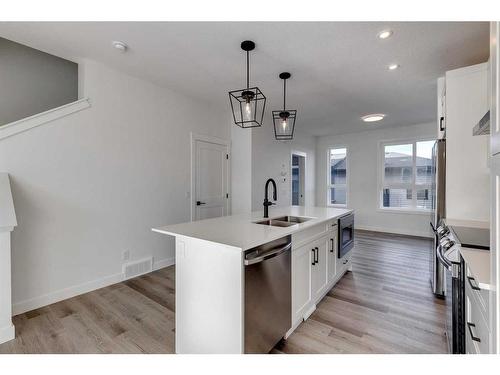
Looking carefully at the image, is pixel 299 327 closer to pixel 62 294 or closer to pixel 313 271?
pixel 313 271

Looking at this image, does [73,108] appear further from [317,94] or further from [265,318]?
[317,94]

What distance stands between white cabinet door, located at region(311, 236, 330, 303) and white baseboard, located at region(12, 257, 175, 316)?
2410 mm

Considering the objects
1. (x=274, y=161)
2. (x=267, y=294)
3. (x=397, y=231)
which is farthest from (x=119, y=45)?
(x=397, y=231)

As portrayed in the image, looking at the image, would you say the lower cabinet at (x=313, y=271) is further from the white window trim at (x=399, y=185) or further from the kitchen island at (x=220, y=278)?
the white window trim at (x=399, y=185)

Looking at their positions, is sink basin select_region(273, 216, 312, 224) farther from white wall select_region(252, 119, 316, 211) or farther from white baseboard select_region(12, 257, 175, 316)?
white baseboard select_region(12, 257, 175, 316)

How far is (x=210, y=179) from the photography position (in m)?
4.17

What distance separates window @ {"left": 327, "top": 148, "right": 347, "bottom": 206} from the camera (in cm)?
676

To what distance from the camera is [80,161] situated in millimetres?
2656

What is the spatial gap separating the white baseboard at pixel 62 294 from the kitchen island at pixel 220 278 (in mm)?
1659

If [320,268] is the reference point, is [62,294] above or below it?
below

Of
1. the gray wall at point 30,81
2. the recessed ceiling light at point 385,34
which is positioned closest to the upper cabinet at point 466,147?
the recessed ceiling light at point 385,34

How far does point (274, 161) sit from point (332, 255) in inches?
115

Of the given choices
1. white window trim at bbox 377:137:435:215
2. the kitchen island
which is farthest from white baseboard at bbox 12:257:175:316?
white window trim at bbox 377:137:435:215
